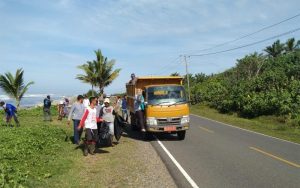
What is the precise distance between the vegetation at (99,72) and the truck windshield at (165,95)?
3026 cm

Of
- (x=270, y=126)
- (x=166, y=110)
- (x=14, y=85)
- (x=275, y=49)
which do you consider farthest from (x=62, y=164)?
(x=275, y=49)

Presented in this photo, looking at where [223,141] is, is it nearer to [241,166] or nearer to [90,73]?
[241,166]

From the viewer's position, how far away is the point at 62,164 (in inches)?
424

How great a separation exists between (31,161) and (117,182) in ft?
10.6

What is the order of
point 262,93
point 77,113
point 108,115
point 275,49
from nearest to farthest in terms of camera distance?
point 108,115 → point 77,113 → point 262,93 → point 275,49

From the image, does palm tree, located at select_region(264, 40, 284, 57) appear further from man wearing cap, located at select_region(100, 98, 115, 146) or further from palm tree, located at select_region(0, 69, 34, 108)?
man wearing cap, located at select_region(100, 98, 115, 146)

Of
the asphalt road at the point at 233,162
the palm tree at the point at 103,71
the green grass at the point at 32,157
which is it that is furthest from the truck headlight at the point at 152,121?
the palm tree at the point at 103,71

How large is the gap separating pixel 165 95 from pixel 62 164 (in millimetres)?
7397

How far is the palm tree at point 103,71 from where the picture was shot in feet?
154

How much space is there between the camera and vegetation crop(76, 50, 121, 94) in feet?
153

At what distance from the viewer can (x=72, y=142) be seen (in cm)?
1555

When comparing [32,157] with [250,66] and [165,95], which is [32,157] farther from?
[250,66]

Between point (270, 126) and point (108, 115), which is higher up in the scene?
point (108, 115)

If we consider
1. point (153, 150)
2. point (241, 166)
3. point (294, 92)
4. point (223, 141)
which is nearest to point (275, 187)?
point (241, 166)
